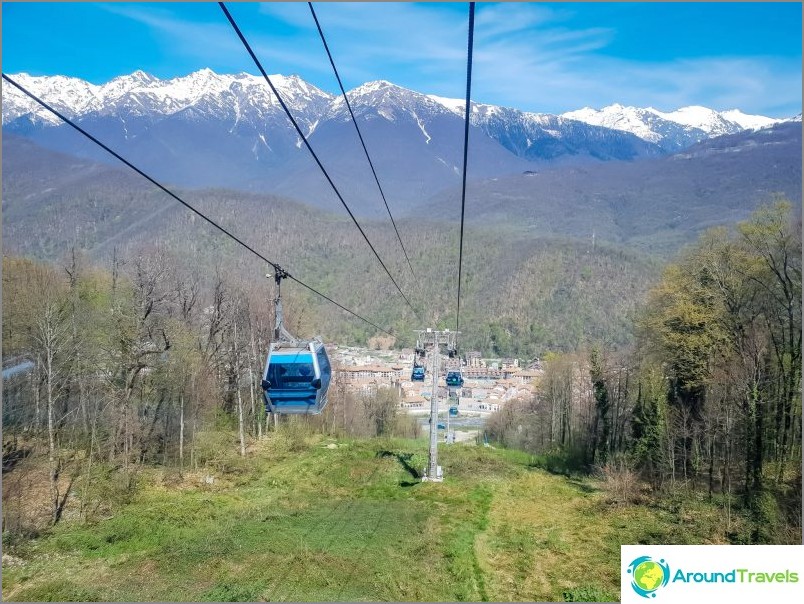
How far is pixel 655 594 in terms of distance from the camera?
1179 centimetres

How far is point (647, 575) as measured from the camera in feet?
39.1

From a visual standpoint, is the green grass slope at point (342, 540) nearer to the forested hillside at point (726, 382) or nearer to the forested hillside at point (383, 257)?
the forested hillside at point (726, 382)

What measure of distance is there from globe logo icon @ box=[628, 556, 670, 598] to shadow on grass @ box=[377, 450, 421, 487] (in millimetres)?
17218

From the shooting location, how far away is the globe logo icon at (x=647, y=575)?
11.7m

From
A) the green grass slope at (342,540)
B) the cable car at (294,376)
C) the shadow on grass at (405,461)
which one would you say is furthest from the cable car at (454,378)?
the cable car at (294,376)

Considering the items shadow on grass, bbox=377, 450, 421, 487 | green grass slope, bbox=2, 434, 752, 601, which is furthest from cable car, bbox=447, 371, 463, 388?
shadow on grass, bbox=377, 450, 421, 487

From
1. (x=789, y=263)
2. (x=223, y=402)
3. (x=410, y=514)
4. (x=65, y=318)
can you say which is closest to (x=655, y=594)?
(x=410, y=514)

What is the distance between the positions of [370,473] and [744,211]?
569 feet

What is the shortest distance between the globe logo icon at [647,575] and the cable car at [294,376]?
7209 mm

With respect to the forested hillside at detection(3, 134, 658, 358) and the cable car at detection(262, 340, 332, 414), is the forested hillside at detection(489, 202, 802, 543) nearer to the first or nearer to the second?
the cable car at detection(262, 340, 332, 414)

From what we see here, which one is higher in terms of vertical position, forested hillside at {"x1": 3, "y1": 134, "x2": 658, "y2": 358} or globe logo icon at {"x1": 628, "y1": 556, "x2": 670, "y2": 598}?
forested hillside at {"x1": 3, "y1": 134, "x2": 658, "y2": 358}

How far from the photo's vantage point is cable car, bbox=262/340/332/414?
13.1 m

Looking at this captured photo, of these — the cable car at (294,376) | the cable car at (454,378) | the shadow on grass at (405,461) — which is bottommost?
the shadow on grass at (405,461)

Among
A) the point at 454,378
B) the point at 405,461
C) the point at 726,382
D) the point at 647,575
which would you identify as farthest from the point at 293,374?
the point at 405,461
